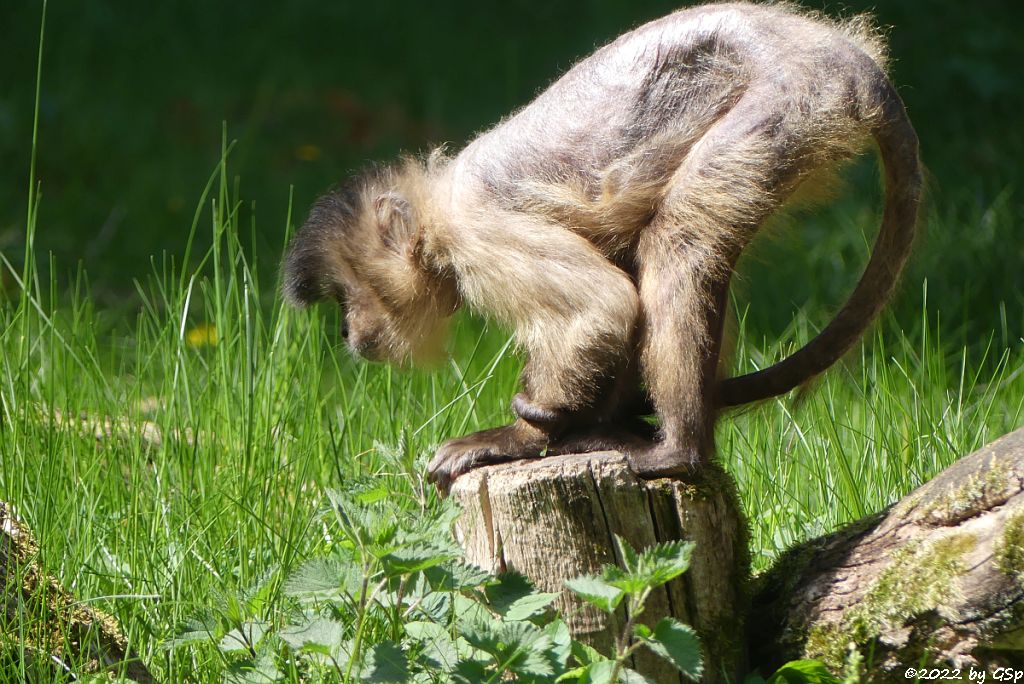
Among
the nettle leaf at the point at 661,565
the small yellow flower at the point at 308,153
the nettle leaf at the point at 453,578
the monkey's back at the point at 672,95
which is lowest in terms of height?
the small yellow flower at the point at 308,153

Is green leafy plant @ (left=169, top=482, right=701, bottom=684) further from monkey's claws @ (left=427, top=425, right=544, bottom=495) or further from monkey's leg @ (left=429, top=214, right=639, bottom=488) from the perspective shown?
monkey's leg @ (left=429, top=214, right=639, bottom=488)

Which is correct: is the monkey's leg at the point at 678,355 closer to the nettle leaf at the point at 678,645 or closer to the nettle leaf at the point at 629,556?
the nettle leaf at the point at 629,556

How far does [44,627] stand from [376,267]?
1.49m

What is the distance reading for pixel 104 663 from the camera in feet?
9.47

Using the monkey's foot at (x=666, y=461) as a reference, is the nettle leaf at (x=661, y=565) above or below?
above

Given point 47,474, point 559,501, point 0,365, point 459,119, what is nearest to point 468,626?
point 559,501

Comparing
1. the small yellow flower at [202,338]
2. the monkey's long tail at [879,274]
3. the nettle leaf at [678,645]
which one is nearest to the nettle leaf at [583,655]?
the nettle leaf at [678,645]

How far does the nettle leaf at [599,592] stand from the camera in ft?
8.11

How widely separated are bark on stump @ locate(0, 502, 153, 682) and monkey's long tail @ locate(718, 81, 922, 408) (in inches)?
69.2

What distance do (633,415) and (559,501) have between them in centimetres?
79

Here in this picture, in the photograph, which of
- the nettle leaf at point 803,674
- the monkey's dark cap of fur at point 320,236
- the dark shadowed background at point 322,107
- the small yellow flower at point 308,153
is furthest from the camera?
the small yellow flower at point 308,153

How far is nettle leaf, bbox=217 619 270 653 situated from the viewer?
2.67 meters

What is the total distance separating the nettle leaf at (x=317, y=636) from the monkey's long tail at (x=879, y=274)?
4.60ft

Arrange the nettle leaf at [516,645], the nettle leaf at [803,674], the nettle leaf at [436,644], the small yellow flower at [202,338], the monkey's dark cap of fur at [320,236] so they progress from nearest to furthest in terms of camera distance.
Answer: the nettle leaf at [516,645], the nettle leaf at [436,644], the nettle leaf at [803,674], the monkey's dark cap of fur at [320,236], the small yellow flower at [202,338]
